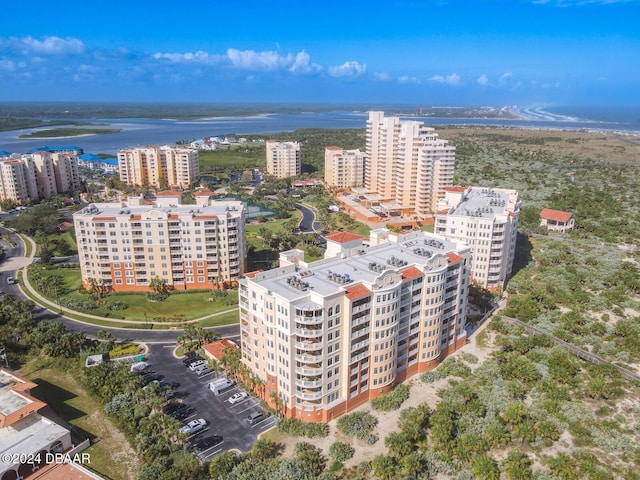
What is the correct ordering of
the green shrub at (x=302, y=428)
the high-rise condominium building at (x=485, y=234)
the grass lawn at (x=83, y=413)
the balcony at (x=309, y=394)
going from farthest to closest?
the high-rise condominium building at (x=485, y=234) → the balcony at (x=309, y=394) → the green shrub at (x=302, y=428) → the grass lawn at (x=83, y=413)

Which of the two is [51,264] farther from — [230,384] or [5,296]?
[230,384]

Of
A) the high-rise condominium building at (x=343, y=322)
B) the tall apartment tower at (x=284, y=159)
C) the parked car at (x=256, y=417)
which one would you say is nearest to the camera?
the high-rise condominium building at (x=343, y=322)

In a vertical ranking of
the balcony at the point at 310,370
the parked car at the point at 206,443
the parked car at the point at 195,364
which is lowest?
the parked car at the point at 206,443

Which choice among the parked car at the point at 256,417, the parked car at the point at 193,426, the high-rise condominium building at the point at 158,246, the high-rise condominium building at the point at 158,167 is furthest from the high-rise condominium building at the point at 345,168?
the parked car at the point at 193,426

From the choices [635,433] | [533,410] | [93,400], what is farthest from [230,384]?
[635,433]

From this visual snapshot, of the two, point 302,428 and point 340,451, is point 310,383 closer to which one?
point 302,428

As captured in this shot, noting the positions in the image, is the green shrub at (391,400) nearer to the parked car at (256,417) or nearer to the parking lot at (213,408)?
the parking lot at (213,408)
